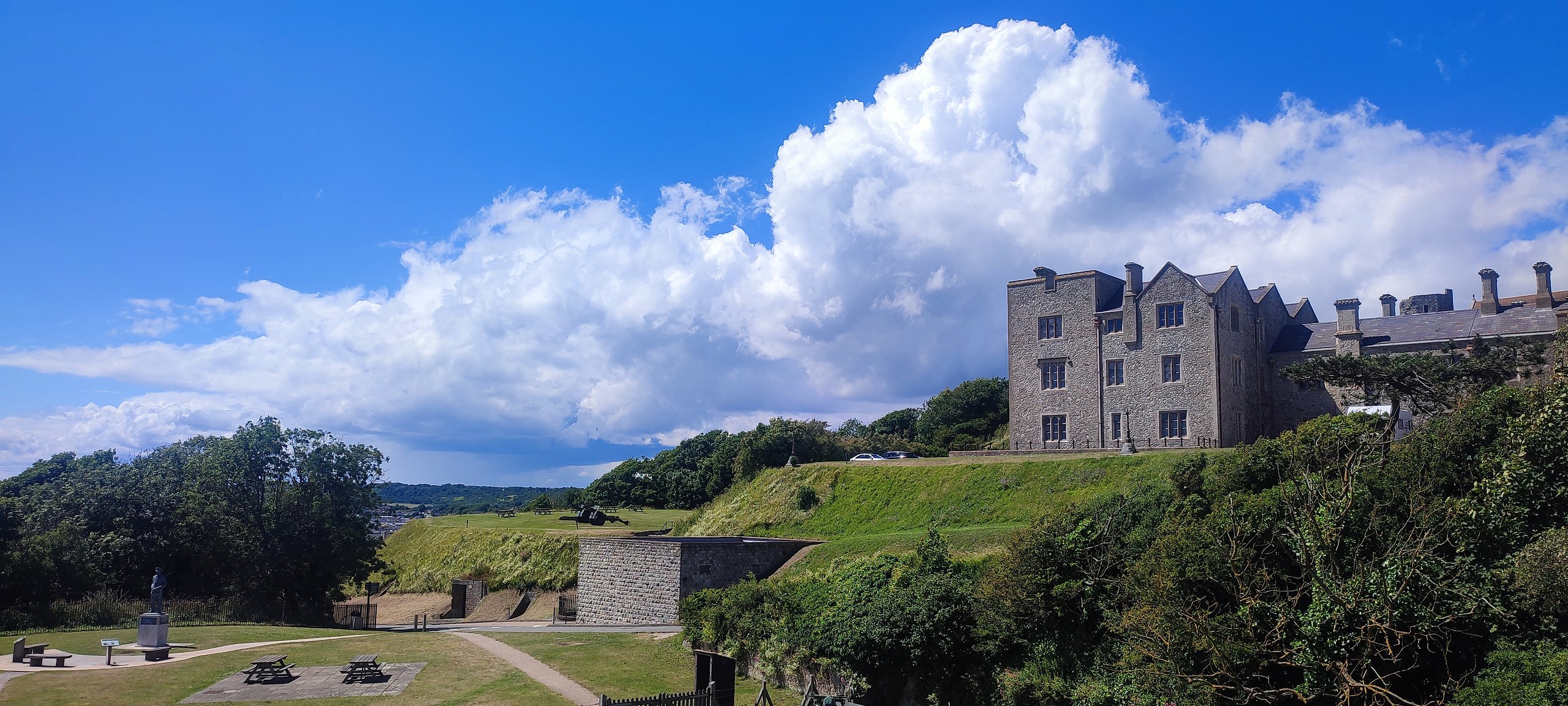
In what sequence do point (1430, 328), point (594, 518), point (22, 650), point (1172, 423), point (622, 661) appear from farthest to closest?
point (594, 518) < point (1172, 423) < point (1430, 328) < point (622, 661) < point (22, 650)

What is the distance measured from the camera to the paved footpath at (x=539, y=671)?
20406mm

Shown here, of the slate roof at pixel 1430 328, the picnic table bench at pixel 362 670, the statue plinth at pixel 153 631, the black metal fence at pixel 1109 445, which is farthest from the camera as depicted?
the black metal fence at pixel 1109 445

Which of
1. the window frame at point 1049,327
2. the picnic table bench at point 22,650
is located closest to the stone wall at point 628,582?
the picnic table bench at point 22,650

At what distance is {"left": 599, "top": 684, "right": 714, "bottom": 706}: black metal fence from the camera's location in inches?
629

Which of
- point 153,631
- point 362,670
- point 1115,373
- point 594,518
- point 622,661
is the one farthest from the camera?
point 594,518

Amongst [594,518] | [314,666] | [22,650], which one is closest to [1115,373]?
[594,518]

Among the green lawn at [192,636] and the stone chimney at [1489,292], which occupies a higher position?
the stone chimney at [1489,292]

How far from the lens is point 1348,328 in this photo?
4291 cm

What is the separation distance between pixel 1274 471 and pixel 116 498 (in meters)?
39.0

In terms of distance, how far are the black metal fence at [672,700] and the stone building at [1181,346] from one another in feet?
98.7

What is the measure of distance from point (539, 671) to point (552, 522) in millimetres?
34038

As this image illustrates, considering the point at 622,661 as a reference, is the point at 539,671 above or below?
above

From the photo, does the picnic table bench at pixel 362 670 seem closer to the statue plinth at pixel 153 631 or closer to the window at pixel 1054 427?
the statue plinth at pixel 153 631

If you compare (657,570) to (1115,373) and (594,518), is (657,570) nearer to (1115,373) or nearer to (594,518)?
(594,518)
